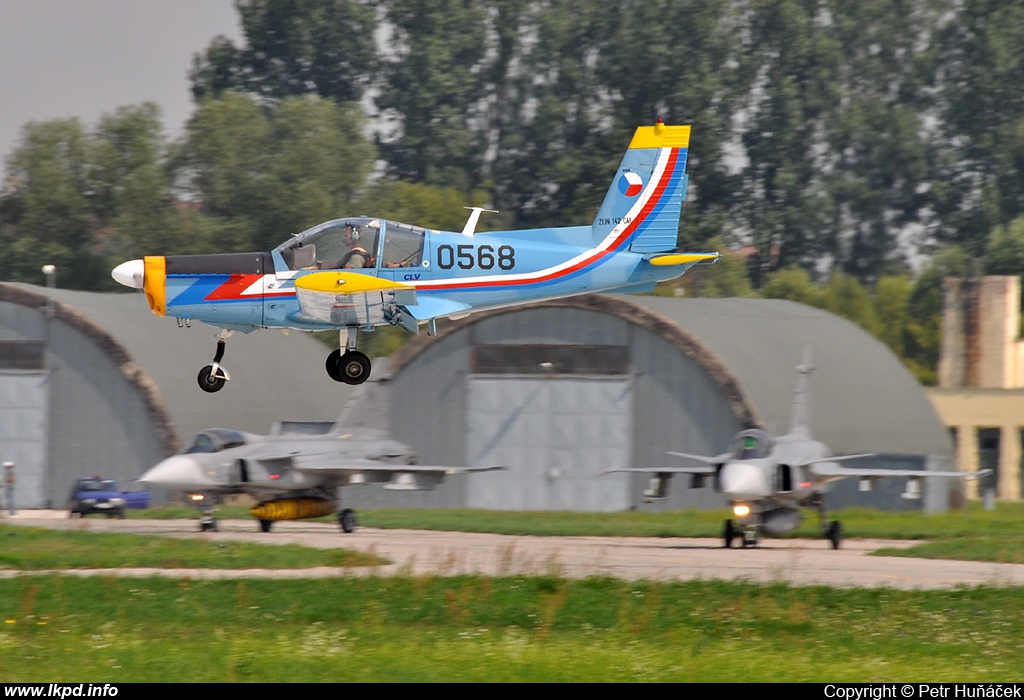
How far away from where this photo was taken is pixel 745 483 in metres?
28.5

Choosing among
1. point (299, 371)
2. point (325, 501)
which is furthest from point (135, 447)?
point (325, 501)

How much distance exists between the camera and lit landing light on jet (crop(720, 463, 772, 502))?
2852 centimetres

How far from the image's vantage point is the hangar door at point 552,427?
1521 inches

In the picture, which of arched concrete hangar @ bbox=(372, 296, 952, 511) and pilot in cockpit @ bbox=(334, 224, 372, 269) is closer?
pilot in cockpit @ bbox=(334, 224, 372, 269)

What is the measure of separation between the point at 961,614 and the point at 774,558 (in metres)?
8.03

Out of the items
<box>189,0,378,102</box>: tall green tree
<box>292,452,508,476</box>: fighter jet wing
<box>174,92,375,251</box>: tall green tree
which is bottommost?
<box>292,452,508,476</box>: fighter jet wing

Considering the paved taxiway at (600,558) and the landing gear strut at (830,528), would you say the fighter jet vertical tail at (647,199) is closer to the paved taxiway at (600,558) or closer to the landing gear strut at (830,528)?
the paved taxiway at (600,558)

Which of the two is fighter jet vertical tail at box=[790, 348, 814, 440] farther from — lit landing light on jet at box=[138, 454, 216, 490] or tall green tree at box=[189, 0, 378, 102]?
tall green tree at box=[189, 0, 378, 102]

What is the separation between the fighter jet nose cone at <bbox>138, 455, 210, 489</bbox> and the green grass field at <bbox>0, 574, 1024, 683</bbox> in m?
9.06

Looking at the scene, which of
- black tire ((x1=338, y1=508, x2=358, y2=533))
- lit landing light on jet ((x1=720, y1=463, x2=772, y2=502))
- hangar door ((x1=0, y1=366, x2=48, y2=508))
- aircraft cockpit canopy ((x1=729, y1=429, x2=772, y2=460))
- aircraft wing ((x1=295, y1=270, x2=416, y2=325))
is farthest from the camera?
hangar door ((x1=0, y1=366, x2=48, y2=508))

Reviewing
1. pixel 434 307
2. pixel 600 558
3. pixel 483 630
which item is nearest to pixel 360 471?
pixel 600 558

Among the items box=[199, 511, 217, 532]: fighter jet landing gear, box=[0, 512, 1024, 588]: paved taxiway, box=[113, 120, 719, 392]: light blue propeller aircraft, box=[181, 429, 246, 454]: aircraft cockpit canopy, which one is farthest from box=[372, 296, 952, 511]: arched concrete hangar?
box=[113, 120, 719, 392]: light blue propeller aircraft

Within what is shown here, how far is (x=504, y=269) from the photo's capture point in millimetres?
18719
